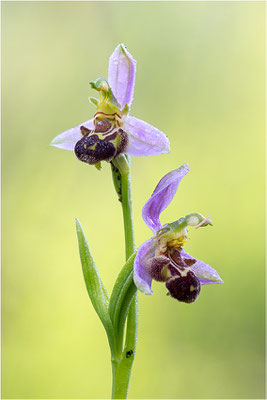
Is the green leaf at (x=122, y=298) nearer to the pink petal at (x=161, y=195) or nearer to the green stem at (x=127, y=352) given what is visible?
the green stem at (x=127, y=352)

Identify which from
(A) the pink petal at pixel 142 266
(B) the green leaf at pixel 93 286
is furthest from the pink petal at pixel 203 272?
(B) the green leaf at pixel 93 286

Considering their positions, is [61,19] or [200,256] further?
[61,19]

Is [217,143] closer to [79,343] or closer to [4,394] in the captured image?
[79,343]

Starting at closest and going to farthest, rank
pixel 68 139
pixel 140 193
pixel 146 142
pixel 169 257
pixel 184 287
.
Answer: pixel 184 287, pixel 169 257, pixel 146 142, pixel 68 139, pixel 140 193

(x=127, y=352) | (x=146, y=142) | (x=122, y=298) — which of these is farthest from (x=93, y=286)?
(x=146, y=142)

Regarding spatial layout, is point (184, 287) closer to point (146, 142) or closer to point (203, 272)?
point (203, 272)

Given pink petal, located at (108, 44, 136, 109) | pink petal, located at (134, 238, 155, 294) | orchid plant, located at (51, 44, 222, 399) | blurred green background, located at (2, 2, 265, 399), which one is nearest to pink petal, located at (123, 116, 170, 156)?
orchid plant, located at (51, 44, 222, 399)

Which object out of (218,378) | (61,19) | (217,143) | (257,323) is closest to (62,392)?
(218,378)
